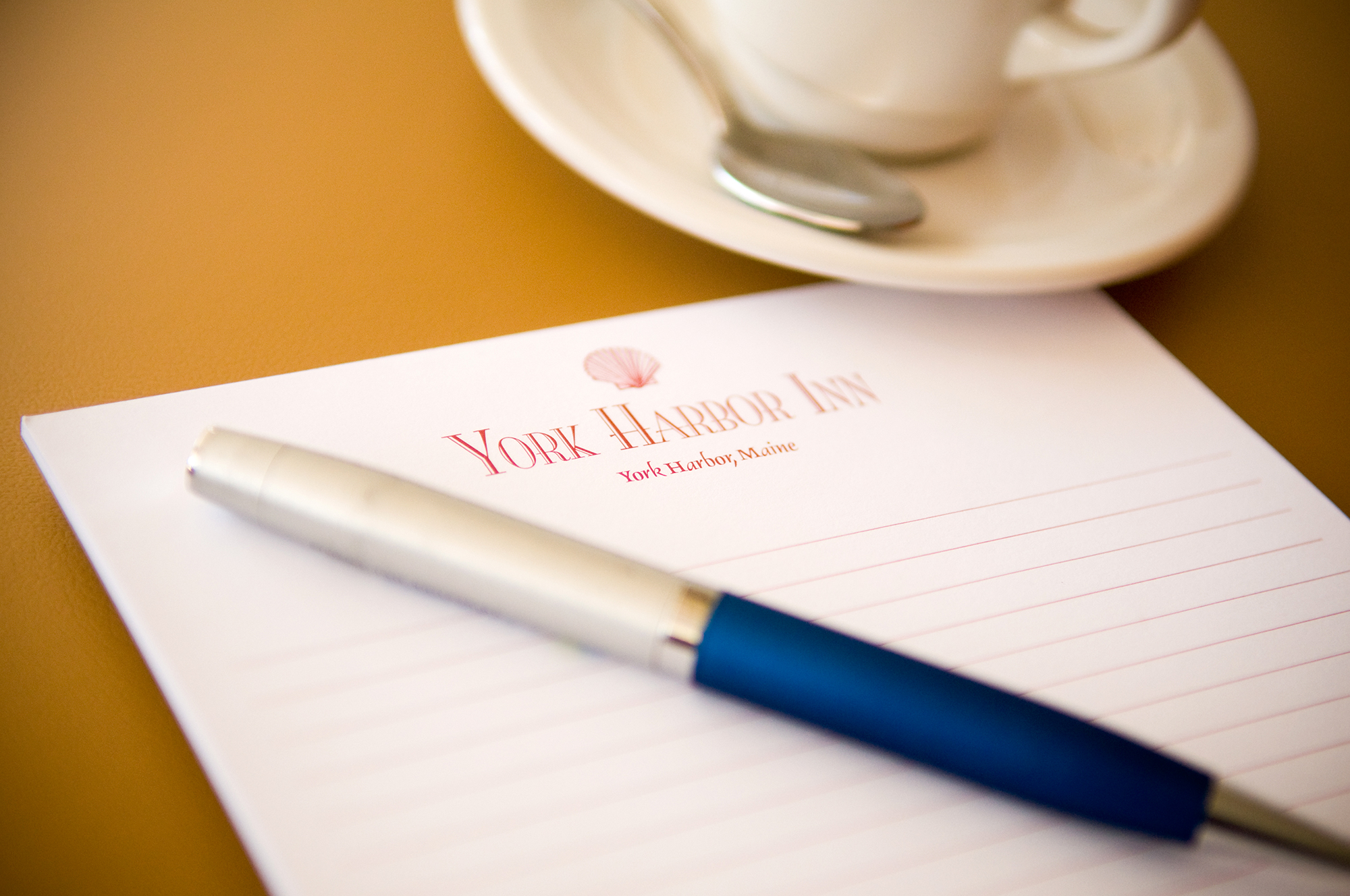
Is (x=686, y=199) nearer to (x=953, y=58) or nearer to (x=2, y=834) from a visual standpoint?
(x=953, y=58)

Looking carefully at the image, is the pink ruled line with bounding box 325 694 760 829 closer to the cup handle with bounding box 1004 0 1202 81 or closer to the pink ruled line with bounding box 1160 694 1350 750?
the pink ruled line with bounding box 1160 694 1350 750

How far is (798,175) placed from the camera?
0.42m

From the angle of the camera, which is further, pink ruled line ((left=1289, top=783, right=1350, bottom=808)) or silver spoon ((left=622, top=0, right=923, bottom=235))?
silver spoon ((left=622, top=0, right=923, bottom=235))

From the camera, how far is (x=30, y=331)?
1.17 ft

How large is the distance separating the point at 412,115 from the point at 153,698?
31cm

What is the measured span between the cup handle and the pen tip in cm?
30

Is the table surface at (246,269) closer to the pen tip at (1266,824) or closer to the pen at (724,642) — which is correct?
the pen at (724,642)

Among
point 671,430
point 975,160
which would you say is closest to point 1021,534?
point 671,430

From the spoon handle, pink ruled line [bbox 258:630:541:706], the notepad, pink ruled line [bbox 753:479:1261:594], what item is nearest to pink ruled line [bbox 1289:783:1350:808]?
the notepad

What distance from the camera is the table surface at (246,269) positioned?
27cm

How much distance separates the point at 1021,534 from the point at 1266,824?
0.37 ft

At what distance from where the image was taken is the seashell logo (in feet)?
1.21

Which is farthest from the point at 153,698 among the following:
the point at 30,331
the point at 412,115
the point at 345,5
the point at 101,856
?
the point at 345,5

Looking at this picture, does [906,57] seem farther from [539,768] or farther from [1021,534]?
[539,768]
